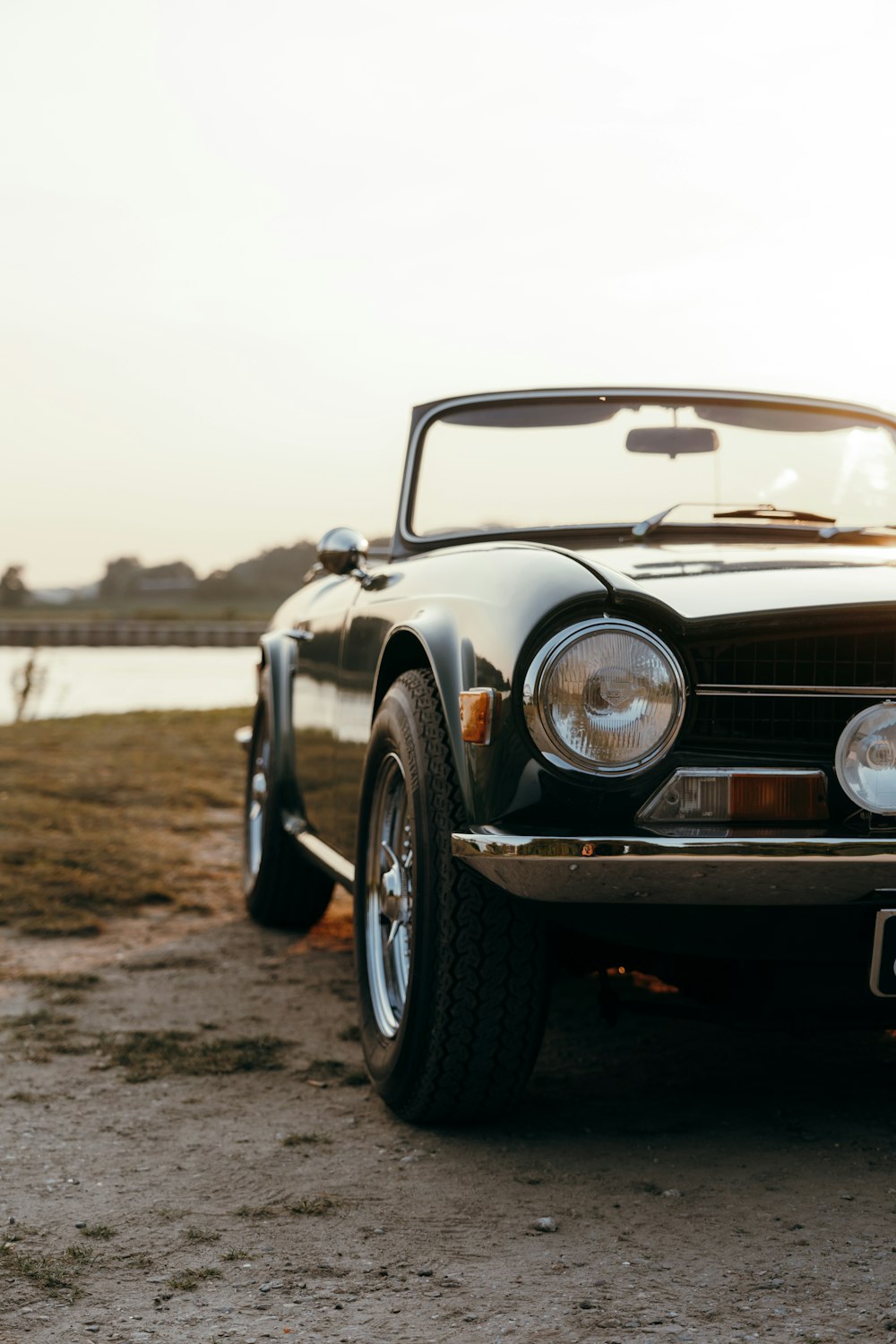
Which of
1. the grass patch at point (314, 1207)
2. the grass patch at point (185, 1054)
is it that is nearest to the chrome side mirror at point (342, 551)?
the grass patch at point (185, 1054)

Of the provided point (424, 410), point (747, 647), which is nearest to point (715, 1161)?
point (747, 647)

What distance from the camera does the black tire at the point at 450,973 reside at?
2945mm

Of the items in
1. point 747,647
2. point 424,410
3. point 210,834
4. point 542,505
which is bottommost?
point 210,834

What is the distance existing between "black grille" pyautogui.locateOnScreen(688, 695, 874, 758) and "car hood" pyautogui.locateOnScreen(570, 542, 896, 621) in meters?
0.17

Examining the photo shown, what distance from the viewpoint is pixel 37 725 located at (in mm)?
11570

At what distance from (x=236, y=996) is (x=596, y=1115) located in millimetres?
1577

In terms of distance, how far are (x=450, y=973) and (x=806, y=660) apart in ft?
3.02

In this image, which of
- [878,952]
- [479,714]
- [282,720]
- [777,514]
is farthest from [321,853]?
[878,952]

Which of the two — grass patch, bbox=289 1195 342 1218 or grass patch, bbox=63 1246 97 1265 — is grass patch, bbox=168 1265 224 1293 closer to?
grass patch, bbox=63 1246 97 1265

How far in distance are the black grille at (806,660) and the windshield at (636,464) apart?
4.77 feet

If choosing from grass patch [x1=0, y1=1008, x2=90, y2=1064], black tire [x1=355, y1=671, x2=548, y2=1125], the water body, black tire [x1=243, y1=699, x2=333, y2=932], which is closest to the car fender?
black tire [x1=243, y1=699, x2=333, y2=932]

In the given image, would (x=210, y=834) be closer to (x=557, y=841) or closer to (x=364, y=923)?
(x=364, y=923)

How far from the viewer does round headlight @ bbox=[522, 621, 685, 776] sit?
2652mm

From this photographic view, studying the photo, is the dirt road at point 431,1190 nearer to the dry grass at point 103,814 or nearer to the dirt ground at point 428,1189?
the dirt ground at point 428,1189
